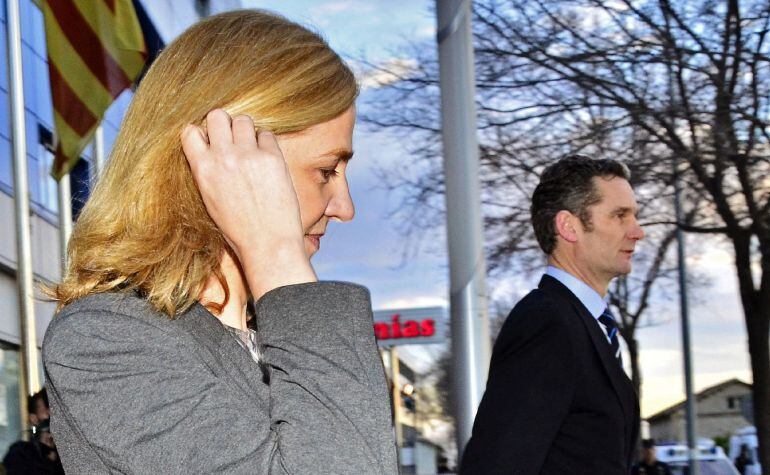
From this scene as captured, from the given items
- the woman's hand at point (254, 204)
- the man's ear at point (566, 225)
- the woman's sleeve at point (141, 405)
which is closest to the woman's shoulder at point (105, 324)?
the woman's sleeve at point (141, 405)

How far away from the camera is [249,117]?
4.65 feet

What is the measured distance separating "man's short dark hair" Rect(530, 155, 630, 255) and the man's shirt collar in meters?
0.20

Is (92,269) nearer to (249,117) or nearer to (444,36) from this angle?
(249,117)

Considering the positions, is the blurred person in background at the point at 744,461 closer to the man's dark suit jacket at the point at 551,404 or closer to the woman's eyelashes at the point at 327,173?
the man's dark suit jacket at the point at 551,404

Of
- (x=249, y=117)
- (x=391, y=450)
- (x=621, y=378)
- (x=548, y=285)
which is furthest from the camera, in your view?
(x=548, y=285)

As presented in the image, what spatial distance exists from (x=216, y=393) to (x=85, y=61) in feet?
23.2

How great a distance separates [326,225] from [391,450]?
414 mm

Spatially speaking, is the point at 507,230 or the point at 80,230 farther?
the point at 507,230

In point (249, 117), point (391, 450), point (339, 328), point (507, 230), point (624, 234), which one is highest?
point (507, 230)

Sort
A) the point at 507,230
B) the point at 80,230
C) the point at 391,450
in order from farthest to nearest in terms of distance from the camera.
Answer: the point at 507,230 < the point at 80,230 < the point at 391,450

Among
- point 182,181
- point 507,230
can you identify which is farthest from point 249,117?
point 507,230

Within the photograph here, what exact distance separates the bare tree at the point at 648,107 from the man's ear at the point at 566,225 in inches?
130

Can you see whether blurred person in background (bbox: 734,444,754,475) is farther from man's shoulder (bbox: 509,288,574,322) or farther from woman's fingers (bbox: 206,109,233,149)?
woman's fingers (bbox: 206,109,233,149)

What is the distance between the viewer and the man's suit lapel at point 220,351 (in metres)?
1.41
